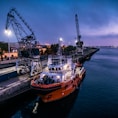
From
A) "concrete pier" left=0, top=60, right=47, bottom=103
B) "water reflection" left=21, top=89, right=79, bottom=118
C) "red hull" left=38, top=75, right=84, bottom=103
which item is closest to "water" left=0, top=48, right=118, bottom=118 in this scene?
"water reflection" left=21, top=89, right=79, bottom=118

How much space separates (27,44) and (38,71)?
37.1 ft

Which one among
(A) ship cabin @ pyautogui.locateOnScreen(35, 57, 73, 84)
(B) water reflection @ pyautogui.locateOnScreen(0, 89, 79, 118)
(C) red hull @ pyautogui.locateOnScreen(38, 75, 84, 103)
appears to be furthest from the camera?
(A) ship cabin @ pyautogui.locateOnScreen(35, 57, 73, 84)

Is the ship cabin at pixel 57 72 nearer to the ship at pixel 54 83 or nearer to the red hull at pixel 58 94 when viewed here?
the ship at pixel 54 83

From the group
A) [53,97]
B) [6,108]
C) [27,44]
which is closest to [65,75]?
[53,97]

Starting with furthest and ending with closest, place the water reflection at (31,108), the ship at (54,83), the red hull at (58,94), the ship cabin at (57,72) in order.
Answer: the ship cabin at (57,72) < the red hull at (58,94) < the ship at (54,83) < the water reflection at (31,108)

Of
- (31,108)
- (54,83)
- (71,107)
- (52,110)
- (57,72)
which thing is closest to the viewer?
(52,110)

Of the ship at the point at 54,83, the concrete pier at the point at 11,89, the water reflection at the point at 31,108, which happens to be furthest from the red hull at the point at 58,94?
the concrete pier at the point at 11,89

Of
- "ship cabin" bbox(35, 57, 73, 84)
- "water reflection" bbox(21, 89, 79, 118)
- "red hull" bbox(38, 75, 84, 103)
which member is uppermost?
"ship cabin" bbox(35, 57, 73, 84)

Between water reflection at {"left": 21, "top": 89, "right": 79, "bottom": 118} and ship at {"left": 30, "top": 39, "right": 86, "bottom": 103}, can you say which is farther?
ship at {"left": 30, "top": 39, "right": 86, "bottom": 103}

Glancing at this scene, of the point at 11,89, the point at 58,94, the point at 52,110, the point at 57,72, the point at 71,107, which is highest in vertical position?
the point at 57,72

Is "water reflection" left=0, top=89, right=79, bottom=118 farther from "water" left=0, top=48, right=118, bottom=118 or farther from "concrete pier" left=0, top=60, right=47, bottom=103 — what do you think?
"concrete pier" left=0, top=60, right=47, bottom=103

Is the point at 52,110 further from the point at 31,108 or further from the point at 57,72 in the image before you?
the point at 57,72

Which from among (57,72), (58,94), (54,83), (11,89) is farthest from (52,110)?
(57,72)

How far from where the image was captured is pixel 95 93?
39125 millimetres
